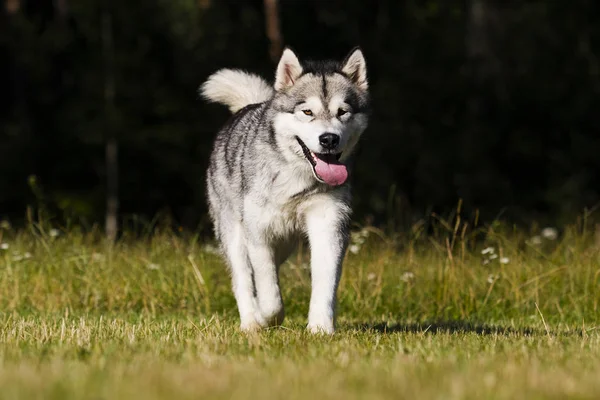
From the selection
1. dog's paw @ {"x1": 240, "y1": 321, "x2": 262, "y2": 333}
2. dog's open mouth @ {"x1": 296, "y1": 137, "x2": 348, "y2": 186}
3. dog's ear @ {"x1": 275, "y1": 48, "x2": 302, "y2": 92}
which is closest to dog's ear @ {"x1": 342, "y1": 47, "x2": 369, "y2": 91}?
dog's ear @ {"x1": 275, "y1": 48, "x2": 302, "y2": 92}

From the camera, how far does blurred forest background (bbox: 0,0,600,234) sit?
76.1ft

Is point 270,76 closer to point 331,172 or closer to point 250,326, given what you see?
point 250,326

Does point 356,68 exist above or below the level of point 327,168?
above

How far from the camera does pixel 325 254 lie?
645 cm

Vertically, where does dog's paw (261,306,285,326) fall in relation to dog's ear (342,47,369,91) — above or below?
below

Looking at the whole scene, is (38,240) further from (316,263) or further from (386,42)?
(386,42)

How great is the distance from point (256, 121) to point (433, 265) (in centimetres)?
280

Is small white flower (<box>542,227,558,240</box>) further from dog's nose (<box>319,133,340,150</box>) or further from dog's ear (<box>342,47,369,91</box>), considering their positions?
dog's nose (<box>319,133,340,150</box>)

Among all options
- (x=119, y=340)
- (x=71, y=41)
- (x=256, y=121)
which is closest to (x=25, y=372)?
(x=119, y=340)

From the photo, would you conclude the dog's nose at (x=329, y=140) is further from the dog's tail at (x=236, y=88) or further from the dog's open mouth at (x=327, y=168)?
the dog's tail at (x=236, y=88)

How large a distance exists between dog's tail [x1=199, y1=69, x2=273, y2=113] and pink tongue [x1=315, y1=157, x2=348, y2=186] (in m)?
1.91

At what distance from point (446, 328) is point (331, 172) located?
149 cm

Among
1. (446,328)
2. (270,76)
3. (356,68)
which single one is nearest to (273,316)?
(446,328)

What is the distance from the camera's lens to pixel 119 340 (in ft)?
18.5
